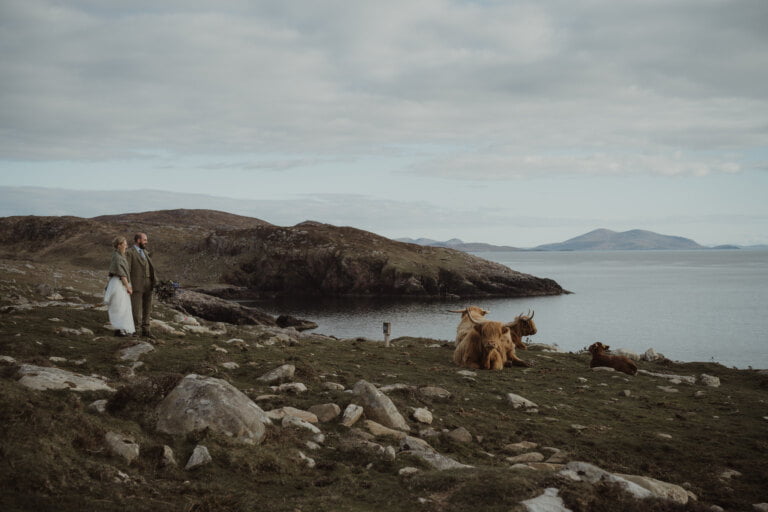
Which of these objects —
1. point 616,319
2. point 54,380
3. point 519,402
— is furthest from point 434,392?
point 616,319

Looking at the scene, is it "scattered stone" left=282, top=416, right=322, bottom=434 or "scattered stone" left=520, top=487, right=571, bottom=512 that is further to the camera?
"scattered stone" left=282, top=416, right=322, bottom=434

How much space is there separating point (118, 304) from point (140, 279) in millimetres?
950

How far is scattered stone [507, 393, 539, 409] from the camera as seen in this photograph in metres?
12.5

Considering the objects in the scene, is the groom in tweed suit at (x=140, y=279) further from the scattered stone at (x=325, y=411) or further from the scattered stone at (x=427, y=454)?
the scattered stone at (x=427, y=454)

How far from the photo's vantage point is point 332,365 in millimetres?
14906

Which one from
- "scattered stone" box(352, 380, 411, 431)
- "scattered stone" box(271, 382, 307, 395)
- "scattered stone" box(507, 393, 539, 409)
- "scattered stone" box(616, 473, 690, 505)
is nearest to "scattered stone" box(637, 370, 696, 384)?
"scattered stone" box(507, 393, 539, 409)

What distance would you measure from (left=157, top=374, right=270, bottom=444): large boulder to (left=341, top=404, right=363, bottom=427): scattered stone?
4.87 ft

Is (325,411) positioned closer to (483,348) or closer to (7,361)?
(7,361)

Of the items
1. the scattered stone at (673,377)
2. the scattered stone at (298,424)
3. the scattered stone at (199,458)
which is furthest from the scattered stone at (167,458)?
the scattered stone at (673,377)

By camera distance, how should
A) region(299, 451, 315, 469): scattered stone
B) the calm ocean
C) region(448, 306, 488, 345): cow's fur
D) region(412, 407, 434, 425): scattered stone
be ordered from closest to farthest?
region(299, 451, 315, 469): scattered stone → region(412, 407, 434, 425): scattered stone → region(448, 306, 488, 345): cow's fur → the calm ocean

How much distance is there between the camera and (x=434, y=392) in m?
12.3

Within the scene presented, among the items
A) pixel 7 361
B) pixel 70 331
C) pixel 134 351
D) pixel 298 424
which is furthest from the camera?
pixel 70 331

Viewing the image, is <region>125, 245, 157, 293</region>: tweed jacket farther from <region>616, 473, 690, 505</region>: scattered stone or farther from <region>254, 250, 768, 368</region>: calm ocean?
<region>254, 250, 768, 368</region>: calm ocean

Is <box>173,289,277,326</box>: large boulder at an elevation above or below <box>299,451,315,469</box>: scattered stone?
below
